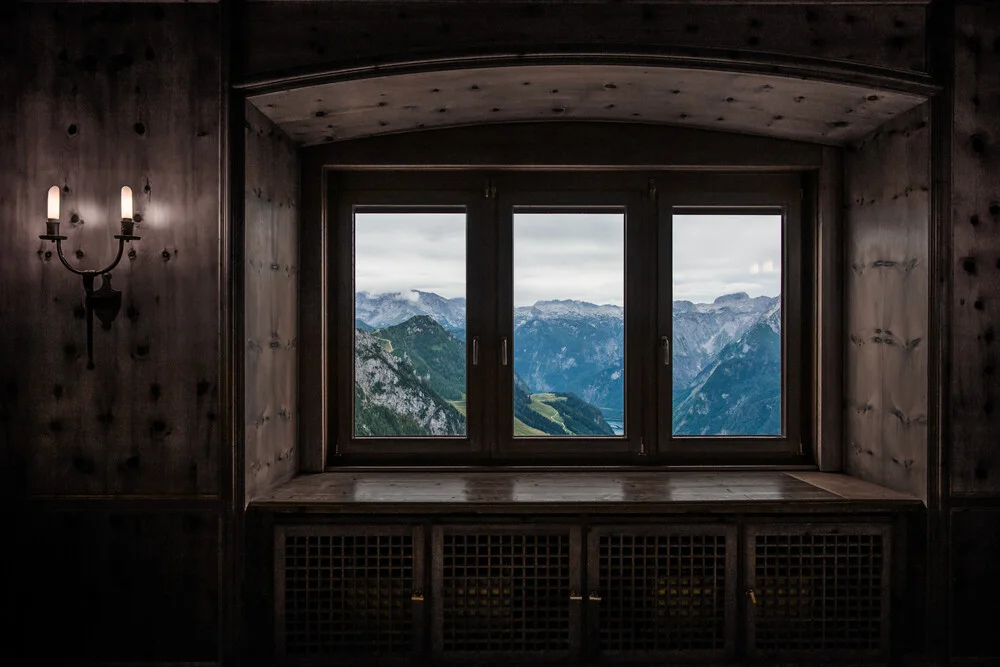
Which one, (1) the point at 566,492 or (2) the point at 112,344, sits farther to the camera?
(1) the point at 566,492

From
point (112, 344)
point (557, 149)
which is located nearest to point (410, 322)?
point (557, 149)

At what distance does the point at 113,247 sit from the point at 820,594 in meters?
3.04

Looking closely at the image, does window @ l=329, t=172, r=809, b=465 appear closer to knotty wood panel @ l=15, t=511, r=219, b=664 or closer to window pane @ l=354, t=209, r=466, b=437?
window pane @ l=354, t=209, r=466, b=437

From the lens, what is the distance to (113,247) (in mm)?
2453

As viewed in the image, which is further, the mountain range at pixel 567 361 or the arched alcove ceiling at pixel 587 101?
the mountain range at pixel 567 361

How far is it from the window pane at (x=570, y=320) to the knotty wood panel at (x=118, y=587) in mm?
1504

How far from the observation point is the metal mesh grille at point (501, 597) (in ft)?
8.44

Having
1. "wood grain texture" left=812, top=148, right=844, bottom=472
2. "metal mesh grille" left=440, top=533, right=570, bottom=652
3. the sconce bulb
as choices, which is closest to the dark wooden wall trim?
the sconce bulb

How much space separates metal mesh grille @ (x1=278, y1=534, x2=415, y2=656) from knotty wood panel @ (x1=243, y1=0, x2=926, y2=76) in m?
1.86

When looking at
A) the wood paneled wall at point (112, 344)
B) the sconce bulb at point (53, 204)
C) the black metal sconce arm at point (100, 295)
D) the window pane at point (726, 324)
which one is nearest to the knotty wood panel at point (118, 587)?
the wood paneled wall at point (112, 344)

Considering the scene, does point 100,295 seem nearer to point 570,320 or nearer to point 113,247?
point 113,247

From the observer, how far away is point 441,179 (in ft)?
10.4

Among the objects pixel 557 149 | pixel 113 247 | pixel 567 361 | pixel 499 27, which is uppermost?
pixel 499 27

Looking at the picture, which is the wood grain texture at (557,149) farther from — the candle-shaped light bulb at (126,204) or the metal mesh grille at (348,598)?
the metal mesh grille at (348,598)
